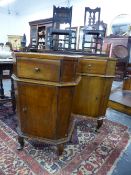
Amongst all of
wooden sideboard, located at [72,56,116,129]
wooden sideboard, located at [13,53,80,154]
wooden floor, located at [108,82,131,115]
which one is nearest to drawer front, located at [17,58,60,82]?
wooden sideboard, located at [13,53,80,154]

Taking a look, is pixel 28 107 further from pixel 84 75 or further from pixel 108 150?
pixel 108 150

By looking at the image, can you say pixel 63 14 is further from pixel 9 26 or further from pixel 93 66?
pixel 9 26

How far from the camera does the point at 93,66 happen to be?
1.97 metres

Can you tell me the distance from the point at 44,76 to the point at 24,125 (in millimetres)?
530

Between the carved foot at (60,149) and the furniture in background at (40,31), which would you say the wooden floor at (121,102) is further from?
the furniture in background at (40,31)

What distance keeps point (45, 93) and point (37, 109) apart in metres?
0.18

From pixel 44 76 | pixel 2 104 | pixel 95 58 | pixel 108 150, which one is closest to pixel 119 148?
pixel 108 150

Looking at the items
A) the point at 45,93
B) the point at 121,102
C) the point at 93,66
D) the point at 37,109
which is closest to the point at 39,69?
the point at 45,93

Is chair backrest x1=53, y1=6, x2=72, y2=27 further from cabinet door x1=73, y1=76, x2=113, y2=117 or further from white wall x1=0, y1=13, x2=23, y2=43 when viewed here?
white wall x1=0, y1=13, x2=23, y2=43

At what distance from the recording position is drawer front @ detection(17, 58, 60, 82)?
1.41 m

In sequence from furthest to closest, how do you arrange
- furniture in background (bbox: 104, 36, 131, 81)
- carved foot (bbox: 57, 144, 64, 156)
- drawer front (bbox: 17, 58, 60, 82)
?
1. furniture in background (bbox: 104, 36, 131, 81)
2. carved foot (bbox: 57, 144, 64, 156)
3. drawer front (bbox: 17, 58, 60, 82)

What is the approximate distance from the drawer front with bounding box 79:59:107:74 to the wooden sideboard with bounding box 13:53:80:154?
47 cm

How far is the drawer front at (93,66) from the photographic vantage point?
77.1 inches

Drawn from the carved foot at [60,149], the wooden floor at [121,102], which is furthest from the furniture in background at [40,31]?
the carved foot at [60,149]
